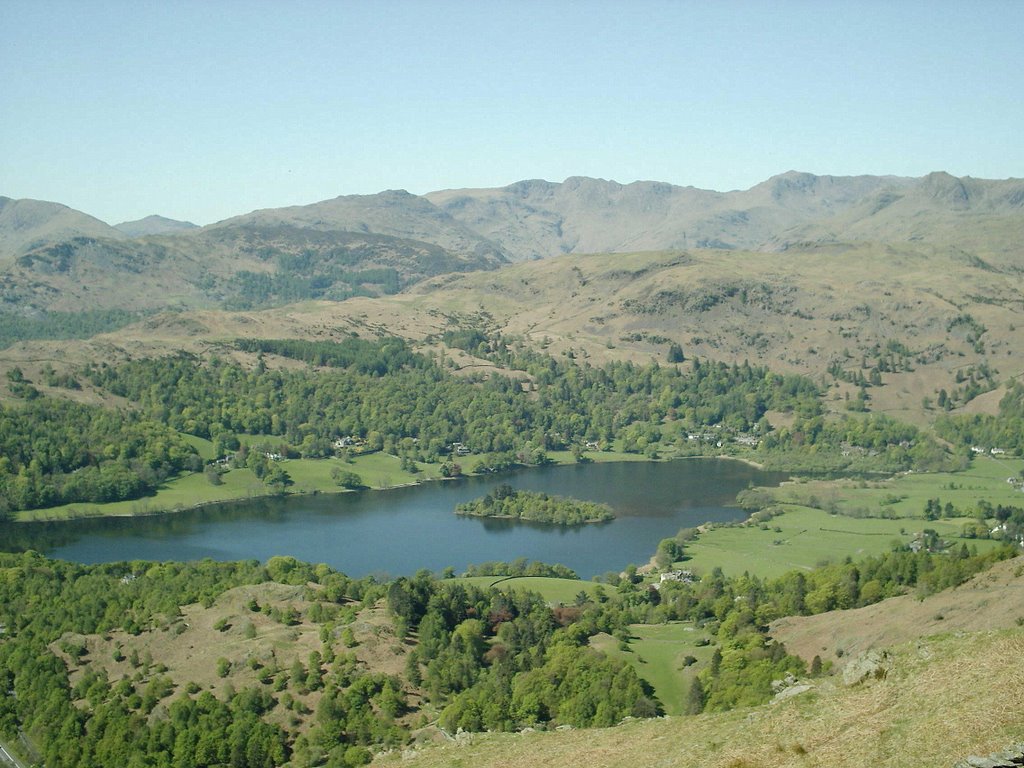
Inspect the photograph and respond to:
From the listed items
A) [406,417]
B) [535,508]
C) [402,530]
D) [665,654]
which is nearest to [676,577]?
[665,654]

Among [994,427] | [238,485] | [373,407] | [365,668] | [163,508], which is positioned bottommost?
[163,508]

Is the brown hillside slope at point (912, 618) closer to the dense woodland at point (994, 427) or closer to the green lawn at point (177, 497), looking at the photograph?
the green lawn at point (177, 497)

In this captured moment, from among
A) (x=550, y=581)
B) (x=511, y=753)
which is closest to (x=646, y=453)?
(x=550, y=581)

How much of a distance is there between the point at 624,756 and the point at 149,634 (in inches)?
1377

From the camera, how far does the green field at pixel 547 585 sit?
67.3 meters

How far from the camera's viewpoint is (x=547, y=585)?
70.4 meters

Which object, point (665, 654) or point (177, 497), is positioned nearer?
point (665, 654)

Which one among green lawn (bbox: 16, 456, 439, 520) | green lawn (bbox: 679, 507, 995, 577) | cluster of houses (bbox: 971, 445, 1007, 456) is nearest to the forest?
green lawn (bbox: 16, 456, 439, 520)

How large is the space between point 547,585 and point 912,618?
29.1 meters

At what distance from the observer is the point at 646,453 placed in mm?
137375

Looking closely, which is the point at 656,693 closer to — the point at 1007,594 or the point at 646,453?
the point at 1007,594

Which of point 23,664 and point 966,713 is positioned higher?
point 966,713

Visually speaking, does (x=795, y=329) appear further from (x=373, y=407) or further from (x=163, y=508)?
(x=163, y=508)

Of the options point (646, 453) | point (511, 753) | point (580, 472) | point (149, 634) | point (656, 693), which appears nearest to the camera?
point (511, 753)
